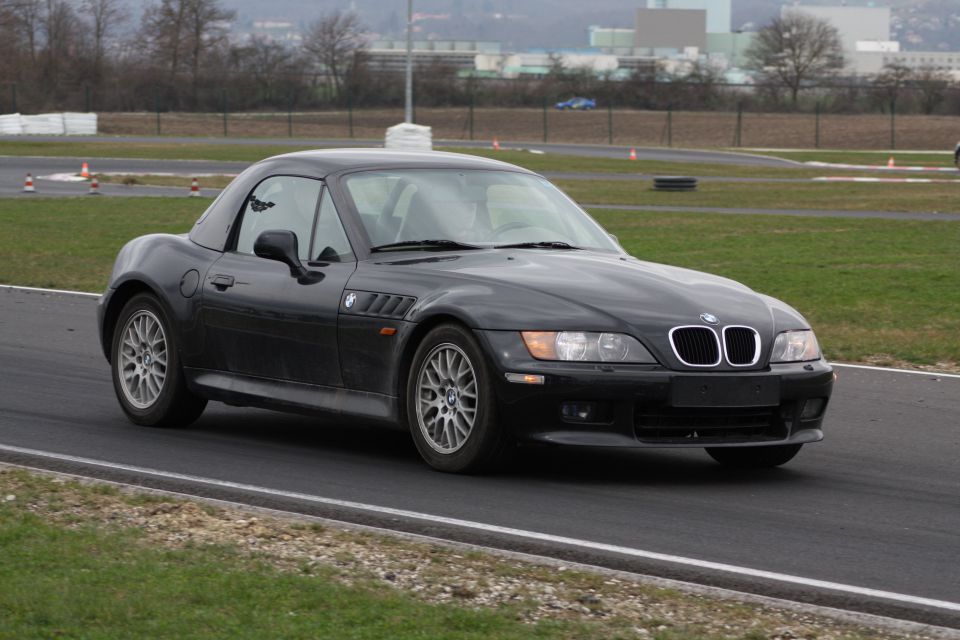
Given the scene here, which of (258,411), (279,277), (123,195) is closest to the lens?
(279,277)

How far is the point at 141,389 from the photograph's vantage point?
366 inches

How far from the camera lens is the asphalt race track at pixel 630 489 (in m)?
6.05

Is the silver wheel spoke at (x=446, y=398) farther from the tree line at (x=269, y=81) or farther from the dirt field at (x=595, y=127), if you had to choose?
the tree line at (x=269, y=81)

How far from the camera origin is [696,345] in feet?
24.4

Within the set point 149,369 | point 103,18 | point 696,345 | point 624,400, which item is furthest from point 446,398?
point 103,18

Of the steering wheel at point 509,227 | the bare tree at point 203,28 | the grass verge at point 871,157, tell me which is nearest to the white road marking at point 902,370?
the steering wheel at point 509,227

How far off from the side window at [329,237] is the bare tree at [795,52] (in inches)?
3792

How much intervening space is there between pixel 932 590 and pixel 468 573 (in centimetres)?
160

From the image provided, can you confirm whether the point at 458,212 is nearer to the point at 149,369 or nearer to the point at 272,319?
the point at 272,319

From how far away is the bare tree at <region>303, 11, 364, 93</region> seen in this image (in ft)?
356

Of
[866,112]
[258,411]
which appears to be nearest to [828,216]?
[258,411]

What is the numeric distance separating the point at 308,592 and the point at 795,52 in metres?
112

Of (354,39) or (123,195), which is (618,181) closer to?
(123,195)

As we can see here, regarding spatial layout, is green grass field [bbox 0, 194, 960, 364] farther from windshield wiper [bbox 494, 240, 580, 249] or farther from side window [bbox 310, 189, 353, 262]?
side window [bbox 310, 189, 353, 262]
